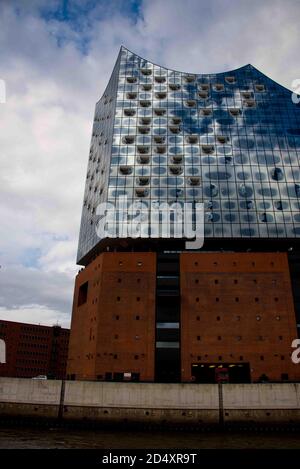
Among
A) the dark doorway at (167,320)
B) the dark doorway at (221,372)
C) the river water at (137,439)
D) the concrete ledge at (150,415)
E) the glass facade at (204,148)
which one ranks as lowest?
the river water at (137,439)

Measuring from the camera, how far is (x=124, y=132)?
67.4 meters

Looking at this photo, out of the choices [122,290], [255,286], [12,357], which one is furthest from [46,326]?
[255,286]

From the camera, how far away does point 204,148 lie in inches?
2571

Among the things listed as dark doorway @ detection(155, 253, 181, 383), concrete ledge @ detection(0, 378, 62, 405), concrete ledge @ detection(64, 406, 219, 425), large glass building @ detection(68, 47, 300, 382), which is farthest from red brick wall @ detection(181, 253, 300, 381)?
concrete ledge @ detection(0, 378, 62, 405)

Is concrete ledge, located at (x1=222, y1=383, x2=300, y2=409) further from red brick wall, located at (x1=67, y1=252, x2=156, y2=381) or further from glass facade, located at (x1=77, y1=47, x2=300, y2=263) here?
glass facade, located at (x1=77, y1=47, x2=300, y2=263)

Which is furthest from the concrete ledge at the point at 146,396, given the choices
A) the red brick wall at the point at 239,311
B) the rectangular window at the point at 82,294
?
the rectangular window at the point at 82,294

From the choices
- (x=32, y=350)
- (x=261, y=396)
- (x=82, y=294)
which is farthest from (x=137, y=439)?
(x=32, y=350)

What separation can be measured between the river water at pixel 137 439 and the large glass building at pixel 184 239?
1323cm

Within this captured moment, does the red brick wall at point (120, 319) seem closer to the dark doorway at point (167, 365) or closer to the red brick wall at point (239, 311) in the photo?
the dark doorway at point (167, 365)

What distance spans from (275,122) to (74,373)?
54311 mm

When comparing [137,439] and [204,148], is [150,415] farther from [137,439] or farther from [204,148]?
[204,148]

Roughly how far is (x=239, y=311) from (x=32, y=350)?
96184 mm

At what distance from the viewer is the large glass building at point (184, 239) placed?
52.0m
